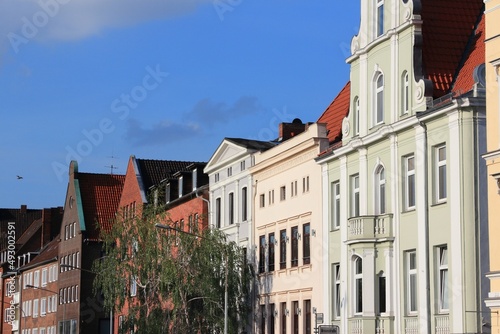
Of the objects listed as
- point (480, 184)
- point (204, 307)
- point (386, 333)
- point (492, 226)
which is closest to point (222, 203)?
point (204, 307)

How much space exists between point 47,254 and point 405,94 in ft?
241

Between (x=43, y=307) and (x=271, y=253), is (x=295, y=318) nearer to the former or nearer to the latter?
(x=271, y=253)

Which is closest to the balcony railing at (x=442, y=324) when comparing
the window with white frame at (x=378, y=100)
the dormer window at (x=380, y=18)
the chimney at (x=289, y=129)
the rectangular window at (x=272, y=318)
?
the window with white frame at (x=378, y=100)

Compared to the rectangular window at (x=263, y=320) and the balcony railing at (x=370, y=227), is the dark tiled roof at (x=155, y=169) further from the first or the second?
the balcony railing at (x=370, y=227)

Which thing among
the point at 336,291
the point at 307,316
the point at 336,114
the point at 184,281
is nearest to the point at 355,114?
the point at 336,114

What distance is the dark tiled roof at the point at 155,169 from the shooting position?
8469 cm

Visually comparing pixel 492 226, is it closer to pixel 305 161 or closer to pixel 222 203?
pixel 305 161

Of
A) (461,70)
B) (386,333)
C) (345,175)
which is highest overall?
(461,70)

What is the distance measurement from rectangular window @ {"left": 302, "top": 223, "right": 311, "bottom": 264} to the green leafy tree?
179 inches

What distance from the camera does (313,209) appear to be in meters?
51.6

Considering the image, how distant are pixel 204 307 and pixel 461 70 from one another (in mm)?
21292

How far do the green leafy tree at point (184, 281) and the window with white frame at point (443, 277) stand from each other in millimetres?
17485

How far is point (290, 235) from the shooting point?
54500 millimetres

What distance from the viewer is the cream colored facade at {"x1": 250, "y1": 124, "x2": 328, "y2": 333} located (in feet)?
168
